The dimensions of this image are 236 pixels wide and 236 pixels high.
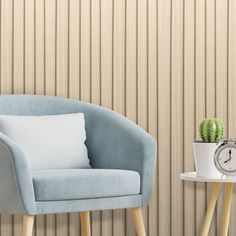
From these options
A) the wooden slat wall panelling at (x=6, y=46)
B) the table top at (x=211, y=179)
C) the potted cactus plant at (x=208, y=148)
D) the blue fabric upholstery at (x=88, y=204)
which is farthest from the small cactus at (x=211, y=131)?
the wooden slat wall panelling at (x=6, y=46)

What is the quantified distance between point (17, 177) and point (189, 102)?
4.28ft

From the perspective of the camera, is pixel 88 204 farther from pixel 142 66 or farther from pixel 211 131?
pixel 142 66

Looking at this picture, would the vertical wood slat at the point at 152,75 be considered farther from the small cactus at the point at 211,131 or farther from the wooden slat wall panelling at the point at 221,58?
the small cactus at the point at 211,131

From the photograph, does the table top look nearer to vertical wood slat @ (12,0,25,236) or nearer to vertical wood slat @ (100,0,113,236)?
vertical wood slat @ (100,0,113,236)

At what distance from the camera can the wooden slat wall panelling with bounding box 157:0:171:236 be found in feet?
12.6

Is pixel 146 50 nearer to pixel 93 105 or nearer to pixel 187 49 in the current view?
pixel 187 49

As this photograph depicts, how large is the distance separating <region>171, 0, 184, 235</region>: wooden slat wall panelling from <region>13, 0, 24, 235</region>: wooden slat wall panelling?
79cm

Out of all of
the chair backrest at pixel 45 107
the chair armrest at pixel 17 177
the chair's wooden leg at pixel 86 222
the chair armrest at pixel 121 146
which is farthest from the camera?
the chair's wooden leg at pixel 86 222

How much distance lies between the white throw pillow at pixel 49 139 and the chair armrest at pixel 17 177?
341mm

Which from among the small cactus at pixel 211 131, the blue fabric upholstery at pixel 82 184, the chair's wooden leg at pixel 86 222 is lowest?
the chair's wooden leg at pixel 86 222

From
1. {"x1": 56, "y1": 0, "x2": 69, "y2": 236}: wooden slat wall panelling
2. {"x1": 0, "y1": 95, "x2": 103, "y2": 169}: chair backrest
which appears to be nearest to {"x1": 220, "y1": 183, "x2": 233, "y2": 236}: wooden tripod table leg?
{"x1": 0, "y1": 95, "x2": 103, "y2": 169}: chair backrest

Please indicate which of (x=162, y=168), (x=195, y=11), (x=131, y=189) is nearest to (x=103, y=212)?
(x=162, y=168)

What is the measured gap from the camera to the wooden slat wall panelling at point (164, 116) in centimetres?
383

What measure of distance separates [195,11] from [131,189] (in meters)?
1.23
